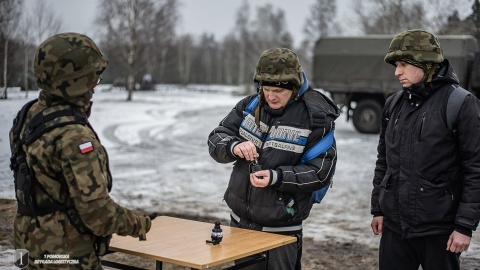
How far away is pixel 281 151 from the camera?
12.0 ft

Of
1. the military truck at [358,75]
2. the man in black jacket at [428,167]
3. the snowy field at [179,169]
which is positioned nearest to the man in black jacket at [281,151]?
the man in black jacket at [428,167]

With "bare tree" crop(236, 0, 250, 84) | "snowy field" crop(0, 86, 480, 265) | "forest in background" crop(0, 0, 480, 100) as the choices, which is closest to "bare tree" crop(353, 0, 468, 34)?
"forest in background" crop(0, 0, 480, 100)

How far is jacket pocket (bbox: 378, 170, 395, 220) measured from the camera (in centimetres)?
359

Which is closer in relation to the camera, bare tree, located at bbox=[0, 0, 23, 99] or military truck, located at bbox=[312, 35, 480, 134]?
bare tree, located at bbox=[0, 0, 23, 99]

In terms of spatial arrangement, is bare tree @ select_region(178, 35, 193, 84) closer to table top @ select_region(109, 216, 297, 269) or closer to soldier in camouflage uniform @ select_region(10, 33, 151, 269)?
table top @ select_region(109, 216, 297, 269)

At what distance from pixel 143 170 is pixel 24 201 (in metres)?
8.72

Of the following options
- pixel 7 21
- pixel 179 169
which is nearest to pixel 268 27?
pixel 179 169

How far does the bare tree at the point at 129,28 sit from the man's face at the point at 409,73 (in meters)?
17.8

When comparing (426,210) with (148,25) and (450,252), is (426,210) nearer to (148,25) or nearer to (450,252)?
(450,252)

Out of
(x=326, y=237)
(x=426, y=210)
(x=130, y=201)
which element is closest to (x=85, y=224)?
Result: (x=426, y=210)

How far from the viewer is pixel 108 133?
15570 mm

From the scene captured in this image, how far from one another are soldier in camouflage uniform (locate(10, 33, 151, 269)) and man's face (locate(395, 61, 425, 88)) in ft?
5.56

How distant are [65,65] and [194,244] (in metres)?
1.15

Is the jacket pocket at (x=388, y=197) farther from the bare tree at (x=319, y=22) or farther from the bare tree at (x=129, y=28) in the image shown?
the bare tree at (x=319, y=22)
